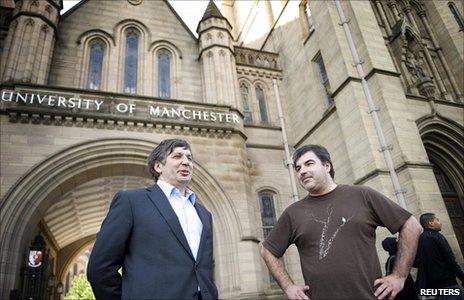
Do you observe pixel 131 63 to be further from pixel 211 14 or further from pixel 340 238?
pixel 340 238

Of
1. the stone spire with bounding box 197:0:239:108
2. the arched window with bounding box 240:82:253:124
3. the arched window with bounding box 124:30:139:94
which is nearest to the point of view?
the stone spire with bounding box 197:0:239:108

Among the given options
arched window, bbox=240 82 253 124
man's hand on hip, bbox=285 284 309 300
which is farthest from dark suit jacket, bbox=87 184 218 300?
arched window, bbox=240 82 253 124

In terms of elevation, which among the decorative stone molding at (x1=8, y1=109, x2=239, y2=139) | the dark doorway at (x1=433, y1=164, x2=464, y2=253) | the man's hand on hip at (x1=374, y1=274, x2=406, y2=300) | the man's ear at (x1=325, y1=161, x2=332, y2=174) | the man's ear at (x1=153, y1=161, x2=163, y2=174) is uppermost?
the decorative stone molding at (x1=8, y1=109, x2=239, y2=139)

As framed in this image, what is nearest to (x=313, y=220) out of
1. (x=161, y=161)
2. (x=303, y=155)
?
(x=303, y=155)

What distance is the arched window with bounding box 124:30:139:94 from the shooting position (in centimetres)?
1225

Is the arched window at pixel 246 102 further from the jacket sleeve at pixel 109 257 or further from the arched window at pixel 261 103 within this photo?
the jacket sleeve at pixel 109 257

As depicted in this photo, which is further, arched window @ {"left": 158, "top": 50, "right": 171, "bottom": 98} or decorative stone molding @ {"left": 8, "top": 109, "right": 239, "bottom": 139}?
arched window @ {"left": 158, "top": 50, "right": 171, "bottom": 98}

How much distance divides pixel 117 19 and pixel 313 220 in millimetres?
13317

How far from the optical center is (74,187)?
31.2ft

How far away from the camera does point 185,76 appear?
42.9 feet

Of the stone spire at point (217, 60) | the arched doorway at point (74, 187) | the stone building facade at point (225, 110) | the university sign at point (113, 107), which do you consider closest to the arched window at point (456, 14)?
the stone building facade at point (225, 110)

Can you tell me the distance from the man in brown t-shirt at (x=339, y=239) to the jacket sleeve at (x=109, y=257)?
Answer: 1.08 meters

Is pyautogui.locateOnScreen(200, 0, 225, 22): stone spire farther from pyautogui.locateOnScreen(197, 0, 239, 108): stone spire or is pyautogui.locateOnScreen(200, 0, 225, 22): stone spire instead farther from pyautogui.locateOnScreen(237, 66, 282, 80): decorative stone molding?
pyautogui.locateOnScreen(237, 66, 282, 80): decorative stone molding

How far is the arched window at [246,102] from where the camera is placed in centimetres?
1345
